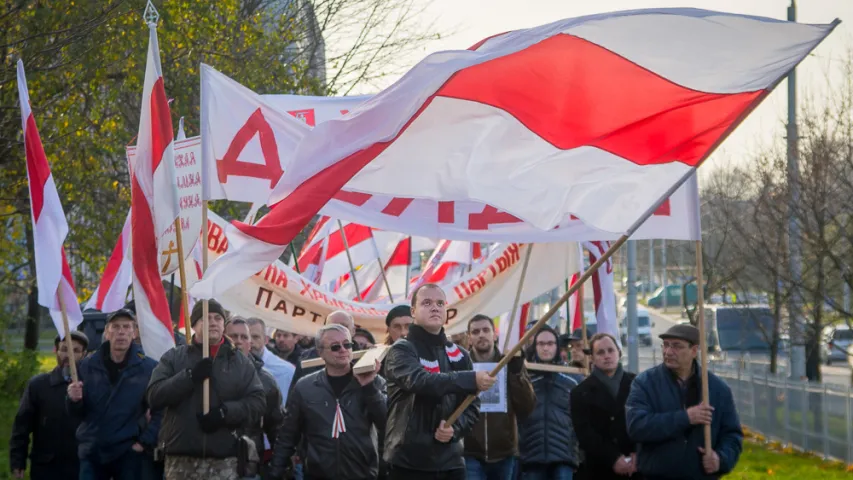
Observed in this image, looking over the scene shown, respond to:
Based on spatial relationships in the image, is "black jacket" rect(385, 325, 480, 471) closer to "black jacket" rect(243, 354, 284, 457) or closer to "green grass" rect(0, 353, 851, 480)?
"black jacket" rect(243, 354, 284, 457)

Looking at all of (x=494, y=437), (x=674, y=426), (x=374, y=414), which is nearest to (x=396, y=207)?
(x=494, y=437)

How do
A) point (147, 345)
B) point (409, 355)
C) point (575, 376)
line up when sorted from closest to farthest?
point (409, 355), point (147, 345), point (575, 376)

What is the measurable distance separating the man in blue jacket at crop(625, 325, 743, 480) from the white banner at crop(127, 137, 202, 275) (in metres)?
3.79

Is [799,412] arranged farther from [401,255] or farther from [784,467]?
[401,255]

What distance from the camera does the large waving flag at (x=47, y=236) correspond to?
10328mm

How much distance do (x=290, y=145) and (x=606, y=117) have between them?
12.9 feet

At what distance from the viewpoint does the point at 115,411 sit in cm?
1034

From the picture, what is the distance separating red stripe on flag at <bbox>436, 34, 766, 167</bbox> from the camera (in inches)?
328

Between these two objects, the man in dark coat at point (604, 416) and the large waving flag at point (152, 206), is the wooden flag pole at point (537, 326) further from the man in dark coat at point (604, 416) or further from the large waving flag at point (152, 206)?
the large waving flag at point (152, 206)

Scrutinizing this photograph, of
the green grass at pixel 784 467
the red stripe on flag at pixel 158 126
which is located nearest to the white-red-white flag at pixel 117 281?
the red stripe on flag at pixel 158 126

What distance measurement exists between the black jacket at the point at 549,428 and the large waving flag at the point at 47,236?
11.5ft

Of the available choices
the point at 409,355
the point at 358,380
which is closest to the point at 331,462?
the point at 358,380

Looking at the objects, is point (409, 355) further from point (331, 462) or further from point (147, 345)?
point (147, 345)

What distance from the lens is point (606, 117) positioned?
339 inches
